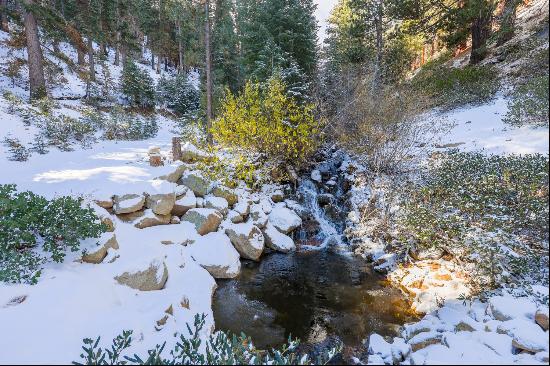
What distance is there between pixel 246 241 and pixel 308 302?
A: 2718mm

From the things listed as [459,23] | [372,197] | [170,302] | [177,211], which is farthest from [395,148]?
[459,23]

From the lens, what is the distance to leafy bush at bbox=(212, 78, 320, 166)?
442 inches

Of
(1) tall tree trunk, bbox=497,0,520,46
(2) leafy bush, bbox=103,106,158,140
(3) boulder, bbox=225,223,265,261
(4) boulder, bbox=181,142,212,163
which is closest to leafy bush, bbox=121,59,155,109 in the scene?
(2) leafy bush, bbox=103,106,158,140

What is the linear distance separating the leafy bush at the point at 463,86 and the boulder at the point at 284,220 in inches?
296

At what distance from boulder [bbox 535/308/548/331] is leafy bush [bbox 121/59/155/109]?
22.9 meters

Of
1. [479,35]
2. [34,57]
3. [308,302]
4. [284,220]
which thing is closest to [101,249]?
[308,302]

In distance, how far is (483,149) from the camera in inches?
286

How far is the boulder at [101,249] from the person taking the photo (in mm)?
6253

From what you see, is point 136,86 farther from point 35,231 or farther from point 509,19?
point 509,19

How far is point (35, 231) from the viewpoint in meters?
6.17

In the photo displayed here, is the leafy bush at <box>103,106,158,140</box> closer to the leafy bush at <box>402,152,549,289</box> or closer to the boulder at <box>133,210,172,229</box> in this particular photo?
the boulder at <box>133,210,172,229</box>

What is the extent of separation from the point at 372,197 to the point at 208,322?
6.19 meters

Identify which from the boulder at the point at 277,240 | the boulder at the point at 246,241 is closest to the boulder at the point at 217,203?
the boulder at the point at 246,241

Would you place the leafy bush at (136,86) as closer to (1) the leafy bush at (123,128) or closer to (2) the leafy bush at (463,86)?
(1) the leafy bush at (123,128)
